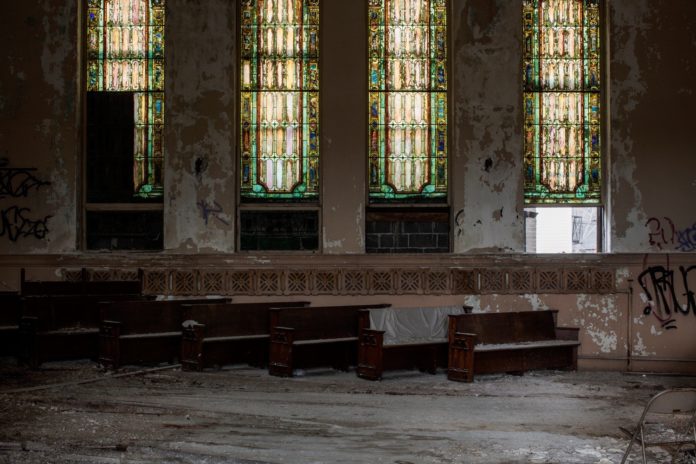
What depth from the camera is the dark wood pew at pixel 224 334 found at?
1134 cm

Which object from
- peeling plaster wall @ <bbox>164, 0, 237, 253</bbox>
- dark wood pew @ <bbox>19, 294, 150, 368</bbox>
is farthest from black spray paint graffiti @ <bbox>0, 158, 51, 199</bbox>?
dark wood pew @ <bbox>19, 294, 150, 368</bbox>

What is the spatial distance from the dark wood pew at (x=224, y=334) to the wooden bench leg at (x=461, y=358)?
2.48 metres

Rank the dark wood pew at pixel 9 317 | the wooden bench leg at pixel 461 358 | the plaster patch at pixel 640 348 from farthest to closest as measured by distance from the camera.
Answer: the plaster patch at pixel 640 348, the dark wood pew at pixel 9 317, the wooden bench leg at pixel 461 358

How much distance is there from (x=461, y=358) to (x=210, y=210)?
4679mm

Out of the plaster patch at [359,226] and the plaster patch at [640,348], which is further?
the plaster patch at [359,226]

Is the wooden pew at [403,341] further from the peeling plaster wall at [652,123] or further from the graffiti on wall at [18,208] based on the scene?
the graffiti on wall at [18,208]

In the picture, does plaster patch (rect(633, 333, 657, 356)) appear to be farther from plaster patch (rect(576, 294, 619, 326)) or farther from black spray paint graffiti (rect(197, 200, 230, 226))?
black spray paint graffiti (rect(197, 200, 230, 226))

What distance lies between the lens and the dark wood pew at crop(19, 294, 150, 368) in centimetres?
1132

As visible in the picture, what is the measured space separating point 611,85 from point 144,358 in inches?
320

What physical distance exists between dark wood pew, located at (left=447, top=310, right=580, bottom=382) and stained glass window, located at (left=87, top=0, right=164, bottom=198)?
18.1 ft

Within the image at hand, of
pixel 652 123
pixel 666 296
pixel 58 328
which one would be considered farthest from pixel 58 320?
pixel 652 123

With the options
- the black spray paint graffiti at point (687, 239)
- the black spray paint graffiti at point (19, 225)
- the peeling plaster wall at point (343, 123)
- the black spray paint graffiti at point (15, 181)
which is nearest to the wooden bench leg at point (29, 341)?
the black spray paint graffiti at point (19, 225)

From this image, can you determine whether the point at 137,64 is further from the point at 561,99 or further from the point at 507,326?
the point at 507,326

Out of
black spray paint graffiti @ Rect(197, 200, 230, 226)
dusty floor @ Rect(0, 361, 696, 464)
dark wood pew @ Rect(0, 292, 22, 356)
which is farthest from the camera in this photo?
black spray paint graffiti @ Rect(197, 200, 230, 226)
